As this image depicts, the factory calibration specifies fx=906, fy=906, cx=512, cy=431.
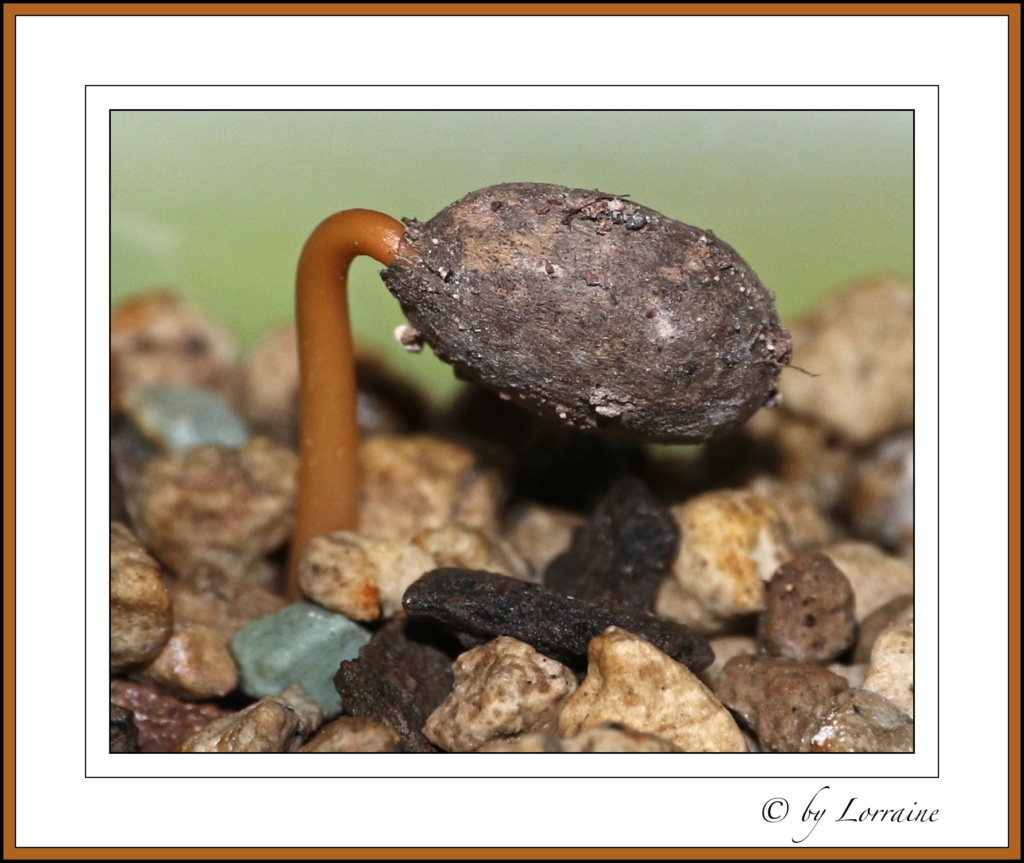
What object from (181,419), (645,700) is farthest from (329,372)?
(645,700)

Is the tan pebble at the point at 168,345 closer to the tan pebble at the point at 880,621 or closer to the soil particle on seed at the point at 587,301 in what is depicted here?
the soil particle on seed at the point at 587,301

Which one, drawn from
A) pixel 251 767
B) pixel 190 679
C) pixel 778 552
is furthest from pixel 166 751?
pixel 778 552

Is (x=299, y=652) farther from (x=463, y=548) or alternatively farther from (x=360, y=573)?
(x=463, y=548)

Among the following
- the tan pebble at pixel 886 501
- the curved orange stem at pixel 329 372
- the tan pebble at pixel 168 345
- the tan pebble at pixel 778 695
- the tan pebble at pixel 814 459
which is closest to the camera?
the tan pebble at pixel 778 695

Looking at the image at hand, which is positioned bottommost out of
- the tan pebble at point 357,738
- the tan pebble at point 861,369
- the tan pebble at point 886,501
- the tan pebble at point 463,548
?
the tan pebble at point 357,738

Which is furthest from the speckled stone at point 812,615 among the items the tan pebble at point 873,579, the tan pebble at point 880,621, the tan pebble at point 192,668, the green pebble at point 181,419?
the green pebble at point 181,419

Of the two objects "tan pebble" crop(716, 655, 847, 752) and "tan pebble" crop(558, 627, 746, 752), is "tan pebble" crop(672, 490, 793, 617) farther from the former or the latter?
"tan pebble" crop(558, 627, 746, 752)

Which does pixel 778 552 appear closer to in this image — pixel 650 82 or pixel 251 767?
pixel 650 82
